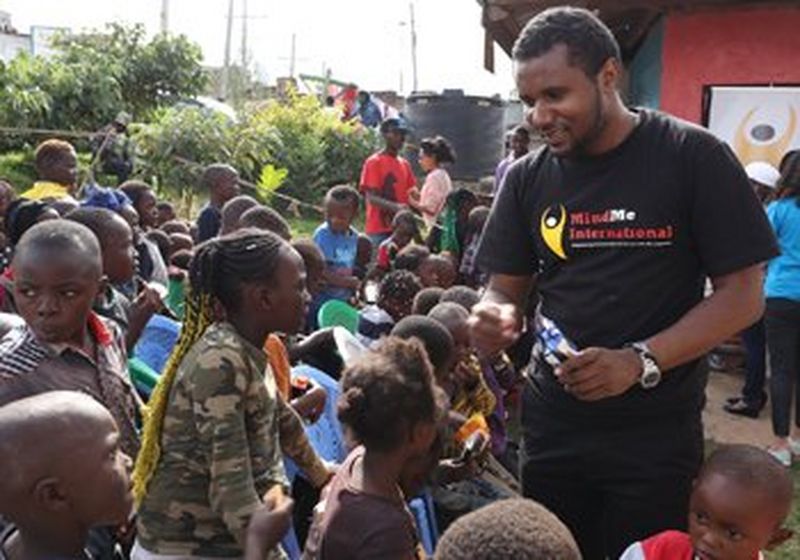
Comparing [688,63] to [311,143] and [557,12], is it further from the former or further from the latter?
[311,143]

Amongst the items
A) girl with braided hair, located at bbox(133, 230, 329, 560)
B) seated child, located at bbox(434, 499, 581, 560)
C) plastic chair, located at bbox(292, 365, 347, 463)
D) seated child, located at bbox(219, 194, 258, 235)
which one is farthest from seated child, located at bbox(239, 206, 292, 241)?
seated child, located at bbox(434, 499, 581, 560)

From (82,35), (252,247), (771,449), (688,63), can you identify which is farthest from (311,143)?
(252,247)

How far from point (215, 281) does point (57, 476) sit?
0.88 m

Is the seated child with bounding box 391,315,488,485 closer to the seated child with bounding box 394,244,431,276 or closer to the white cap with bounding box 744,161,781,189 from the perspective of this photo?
the seated child with bounding box 394,244,431,276

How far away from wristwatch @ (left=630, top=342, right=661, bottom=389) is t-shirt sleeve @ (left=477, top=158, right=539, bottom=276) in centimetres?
49

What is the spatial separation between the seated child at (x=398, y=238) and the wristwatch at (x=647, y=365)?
5.14 meters

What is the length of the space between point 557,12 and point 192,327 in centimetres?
129

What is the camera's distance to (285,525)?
208 cm

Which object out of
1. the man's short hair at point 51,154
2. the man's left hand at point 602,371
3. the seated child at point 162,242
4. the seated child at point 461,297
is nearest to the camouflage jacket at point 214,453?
the man's left hand at point 602,371

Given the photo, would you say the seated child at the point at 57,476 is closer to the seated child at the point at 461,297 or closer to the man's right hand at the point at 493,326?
the man's right hand at the point at 493,326

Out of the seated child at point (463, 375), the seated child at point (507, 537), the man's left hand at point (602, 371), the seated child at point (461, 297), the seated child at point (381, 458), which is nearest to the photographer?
the seated child at point (507, 537)

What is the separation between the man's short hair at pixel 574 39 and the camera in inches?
83.1

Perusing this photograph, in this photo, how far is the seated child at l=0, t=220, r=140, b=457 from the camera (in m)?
2.42

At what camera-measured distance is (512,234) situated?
2.43 metres
